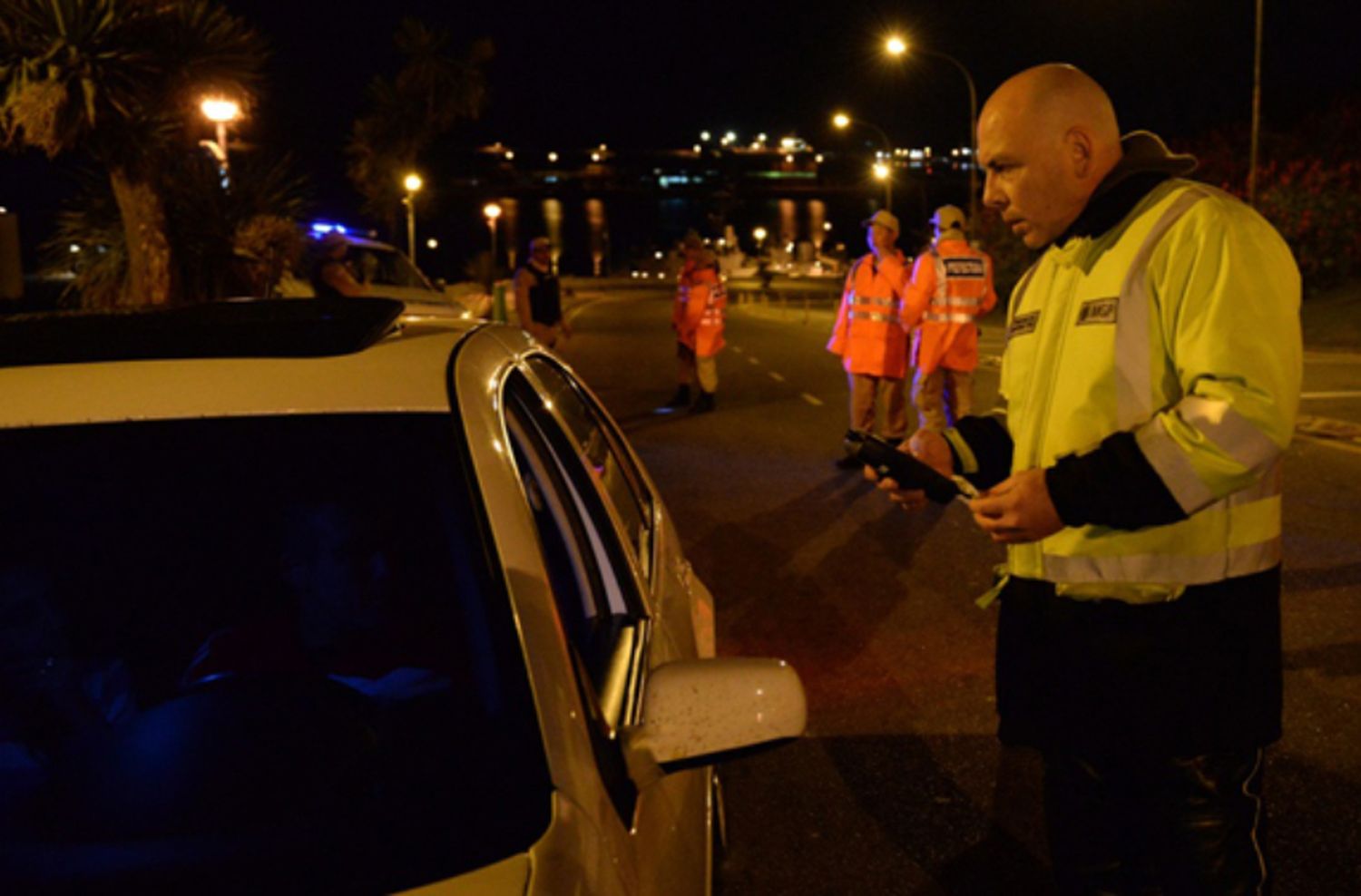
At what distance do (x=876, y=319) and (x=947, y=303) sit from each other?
758mm

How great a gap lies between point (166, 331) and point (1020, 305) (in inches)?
65.1

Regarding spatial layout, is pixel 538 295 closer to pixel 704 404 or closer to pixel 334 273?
pixel 334 273

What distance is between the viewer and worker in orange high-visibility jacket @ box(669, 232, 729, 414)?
14.4 metres

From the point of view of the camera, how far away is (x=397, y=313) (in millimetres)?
2760

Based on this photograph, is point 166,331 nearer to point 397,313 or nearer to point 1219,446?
point 397,313

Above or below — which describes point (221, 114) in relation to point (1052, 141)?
above

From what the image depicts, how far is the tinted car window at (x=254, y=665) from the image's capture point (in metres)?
1.79

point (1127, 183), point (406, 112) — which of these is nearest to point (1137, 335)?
point (1127, 183)

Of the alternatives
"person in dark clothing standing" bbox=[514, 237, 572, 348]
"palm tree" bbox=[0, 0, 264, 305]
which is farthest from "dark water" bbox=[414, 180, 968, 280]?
"person in dark clothing standing" bbox=[514, 237, 572, 348]

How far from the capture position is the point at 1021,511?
2.44 m

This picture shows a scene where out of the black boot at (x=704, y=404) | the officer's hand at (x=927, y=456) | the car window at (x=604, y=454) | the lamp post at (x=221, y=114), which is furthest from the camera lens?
the lamp post at (x=221, y=114)

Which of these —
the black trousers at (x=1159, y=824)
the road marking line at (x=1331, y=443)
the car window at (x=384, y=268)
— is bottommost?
the road marking line at (x=1331, y=443)

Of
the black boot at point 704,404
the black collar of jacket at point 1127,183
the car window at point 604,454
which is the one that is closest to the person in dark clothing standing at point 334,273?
the black boot at point 704,404

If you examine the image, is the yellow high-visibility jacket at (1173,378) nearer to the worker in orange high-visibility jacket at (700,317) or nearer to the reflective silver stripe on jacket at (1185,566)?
the reflective silver stripe on jacket at (1185,566)
